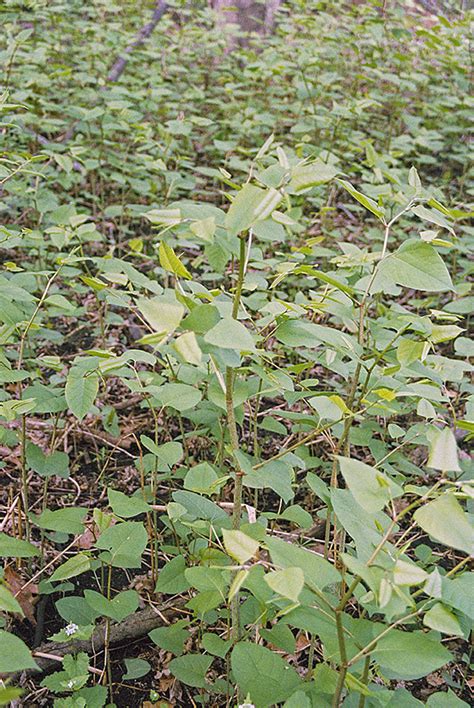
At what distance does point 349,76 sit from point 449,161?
3.84ft

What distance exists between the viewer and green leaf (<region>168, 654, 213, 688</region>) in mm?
1269

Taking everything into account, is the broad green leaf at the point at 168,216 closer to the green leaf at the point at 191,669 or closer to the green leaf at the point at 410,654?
the green leaf at the point at 410,654

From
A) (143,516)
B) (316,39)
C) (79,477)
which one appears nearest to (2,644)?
(143,516)

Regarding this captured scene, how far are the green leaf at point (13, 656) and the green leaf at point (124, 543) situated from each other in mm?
322

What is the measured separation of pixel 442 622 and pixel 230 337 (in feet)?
1.51

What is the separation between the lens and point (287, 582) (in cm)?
81

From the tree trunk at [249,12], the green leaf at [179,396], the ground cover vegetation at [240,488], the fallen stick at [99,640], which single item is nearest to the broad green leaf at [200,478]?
the ground cover vegetation at [240,488]

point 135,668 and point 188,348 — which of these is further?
point 135,668

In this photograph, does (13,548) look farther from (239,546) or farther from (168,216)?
(168,216)

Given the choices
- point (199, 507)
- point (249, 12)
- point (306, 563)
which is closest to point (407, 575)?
point (306, 563)

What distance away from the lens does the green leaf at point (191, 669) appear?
4.16 feet

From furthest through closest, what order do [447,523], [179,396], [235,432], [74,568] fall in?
[179,396] → [74,568] → [235,432] → [447,523]

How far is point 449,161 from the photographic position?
15.5 ft

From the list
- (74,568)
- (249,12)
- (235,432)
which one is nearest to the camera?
(235,432)
